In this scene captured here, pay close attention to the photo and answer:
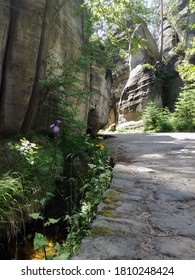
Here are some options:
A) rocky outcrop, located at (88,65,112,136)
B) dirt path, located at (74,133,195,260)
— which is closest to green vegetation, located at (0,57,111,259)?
dirt path, located at (74,133,195,260)

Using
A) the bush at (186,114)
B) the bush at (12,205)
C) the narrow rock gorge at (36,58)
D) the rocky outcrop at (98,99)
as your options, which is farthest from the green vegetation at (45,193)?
the bush at (186,114)

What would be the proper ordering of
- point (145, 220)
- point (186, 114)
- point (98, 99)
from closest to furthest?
point (145, 220) < point (98, 99) < point (186, 114)

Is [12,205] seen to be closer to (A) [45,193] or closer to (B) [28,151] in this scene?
(A) [45,193]

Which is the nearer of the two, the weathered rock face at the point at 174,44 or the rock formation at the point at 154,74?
the rock formation at the point at 154,74

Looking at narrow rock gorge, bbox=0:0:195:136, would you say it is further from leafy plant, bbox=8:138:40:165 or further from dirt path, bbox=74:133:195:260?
dirt path, bbox=74:133:195:260

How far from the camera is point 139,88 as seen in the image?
2180 cm

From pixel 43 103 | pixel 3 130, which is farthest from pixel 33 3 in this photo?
pixel 3 130

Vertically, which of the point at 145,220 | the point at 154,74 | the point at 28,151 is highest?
the point at 154,74

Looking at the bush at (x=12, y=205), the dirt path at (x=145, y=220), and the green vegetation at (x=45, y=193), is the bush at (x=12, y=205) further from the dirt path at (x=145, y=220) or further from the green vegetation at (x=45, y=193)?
the dirt path at (x=145, y=220)

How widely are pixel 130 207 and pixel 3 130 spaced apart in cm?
487

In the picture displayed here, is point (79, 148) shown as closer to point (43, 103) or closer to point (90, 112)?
point (43, 103)

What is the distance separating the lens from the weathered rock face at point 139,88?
21.3 metres

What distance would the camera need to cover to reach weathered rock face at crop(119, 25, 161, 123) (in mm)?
21312

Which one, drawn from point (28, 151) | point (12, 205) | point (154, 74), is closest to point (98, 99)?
point (28, 151)
